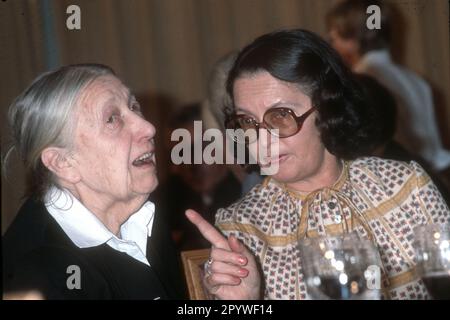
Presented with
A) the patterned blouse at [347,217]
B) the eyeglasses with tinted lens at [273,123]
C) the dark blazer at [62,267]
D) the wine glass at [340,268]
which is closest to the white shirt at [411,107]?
the patterned blouse at [347,217]

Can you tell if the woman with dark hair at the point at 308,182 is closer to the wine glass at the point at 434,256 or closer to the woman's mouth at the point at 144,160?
the woman's mouth at the point at 144,160

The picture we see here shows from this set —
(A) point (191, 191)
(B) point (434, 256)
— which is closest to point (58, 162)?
(B) point (434, 256)

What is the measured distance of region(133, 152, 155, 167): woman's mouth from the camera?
1.32 meters

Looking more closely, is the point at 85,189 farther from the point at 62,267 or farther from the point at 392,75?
the point at 392,75

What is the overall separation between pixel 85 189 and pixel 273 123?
0.39 m

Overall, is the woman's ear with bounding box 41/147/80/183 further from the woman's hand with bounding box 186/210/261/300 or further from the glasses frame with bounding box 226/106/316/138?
the glasses frame with bounding box 226/106/316/138

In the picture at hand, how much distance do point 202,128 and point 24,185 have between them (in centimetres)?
66

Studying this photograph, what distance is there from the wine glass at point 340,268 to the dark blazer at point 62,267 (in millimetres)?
414

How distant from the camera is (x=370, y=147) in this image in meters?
1.71

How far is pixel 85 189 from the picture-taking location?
1.30 m

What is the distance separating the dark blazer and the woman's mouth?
166 mm

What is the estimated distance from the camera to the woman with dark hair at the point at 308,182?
A: 1.40 meters
